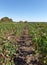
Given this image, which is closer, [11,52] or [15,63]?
[15,63]

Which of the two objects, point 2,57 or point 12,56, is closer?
point 2,57

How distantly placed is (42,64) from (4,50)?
2737 millimetres

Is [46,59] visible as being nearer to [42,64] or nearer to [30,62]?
[42,64]

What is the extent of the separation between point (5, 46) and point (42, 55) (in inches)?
107

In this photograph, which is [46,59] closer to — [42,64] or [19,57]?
[42,64]

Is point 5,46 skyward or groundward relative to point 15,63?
skyward

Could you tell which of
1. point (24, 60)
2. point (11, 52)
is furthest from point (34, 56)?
point (11, 52)

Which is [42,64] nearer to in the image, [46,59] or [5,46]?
[46,59]

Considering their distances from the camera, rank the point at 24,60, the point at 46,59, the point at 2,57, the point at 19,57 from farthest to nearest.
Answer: the point at 19,57 < the point at 24,60 < the point at 2,57 < the point at 46,59

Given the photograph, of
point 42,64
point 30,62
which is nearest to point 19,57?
point 30,62

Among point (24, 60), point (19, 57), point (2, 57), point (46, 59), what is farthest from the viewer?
point (19, 57)

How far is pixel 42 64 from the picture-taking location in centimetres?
1053

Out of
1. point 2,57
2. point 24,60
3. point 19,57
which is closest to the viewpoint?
point 2,57

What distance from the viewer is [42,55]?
438 inches
